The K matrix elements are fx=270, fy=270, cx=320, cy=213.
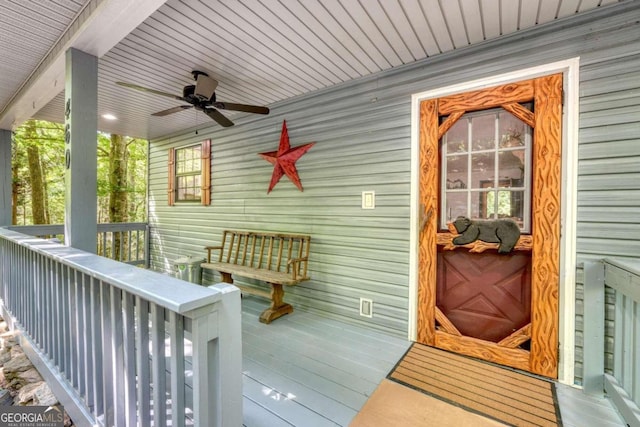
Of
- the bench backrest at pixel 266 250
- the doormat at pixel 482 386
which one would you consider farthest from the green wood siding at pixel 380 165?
the doormat at pixel 482 386

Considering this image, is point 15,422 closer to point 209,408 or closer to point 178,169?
Answer: point 209,408

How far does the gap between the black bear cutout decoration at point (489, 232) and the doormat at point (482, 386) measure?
3.01ft

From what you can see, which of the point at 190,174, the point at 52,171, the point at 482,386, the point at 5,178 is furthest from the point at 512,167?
the point at 52,171

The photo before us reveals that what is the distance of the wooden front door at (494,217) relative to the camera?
76.9 inches

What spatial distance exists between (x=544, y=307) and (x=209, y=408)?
227 centimetres

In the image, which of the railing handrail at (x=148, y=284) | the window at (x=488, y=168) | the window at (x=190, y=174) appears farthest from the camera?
the window at (x=190, y=174)

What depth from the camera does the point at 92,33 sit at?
1.77 metres

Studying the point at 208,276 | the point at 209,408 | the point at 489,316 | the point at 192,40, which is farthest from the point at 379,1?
the point at 208,276

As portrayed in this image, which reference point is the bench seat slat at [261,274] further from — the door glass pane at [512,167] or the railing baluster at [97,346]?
the door glass pane at [512,167]

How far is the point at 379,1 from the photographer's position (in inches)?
68.4

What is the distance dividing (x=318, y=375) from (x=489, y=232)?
1722 mm

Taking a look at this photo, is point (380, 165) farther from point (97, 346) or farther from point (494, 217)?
point (97, 346)

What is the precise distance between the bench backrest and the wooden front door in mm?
1321

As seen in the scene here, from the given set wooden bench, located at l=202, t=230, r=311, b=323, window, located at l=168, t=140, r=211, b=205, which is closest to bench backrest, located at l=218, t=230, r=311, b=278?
wooden bench, located at l=202, t=230, r=311, b=323
